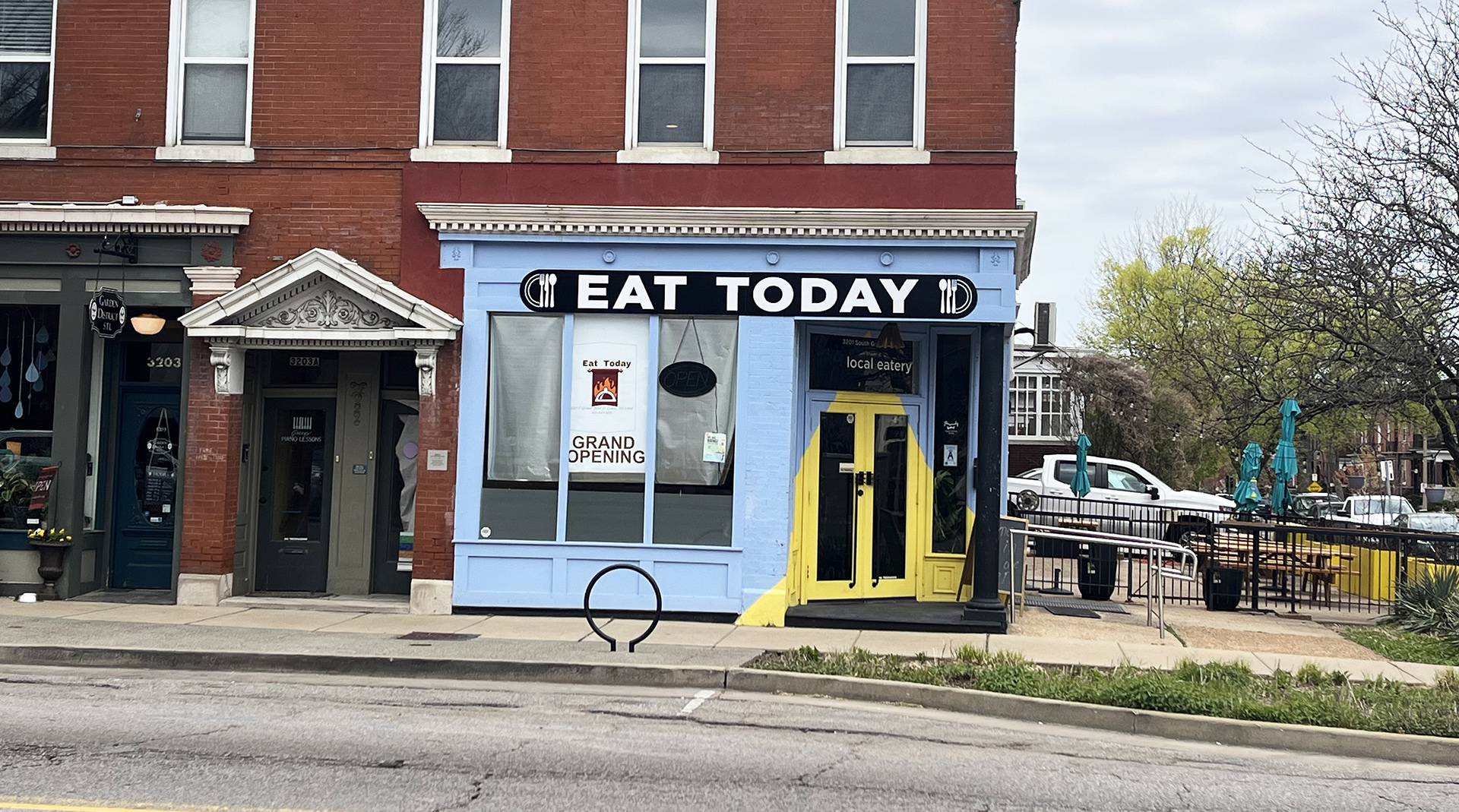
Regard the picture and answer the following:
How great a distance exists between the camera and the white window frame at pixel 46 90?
13.5 meters

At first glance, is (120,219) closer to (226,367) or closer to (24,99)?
(226,367)

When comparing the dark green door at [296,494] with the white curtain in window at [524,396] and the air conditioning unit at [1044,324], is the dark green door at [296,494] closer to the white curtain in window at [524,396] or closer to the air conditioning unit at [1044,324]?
the white curtain in window at [524,396]

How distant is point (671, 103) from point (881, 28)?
239 centimetres

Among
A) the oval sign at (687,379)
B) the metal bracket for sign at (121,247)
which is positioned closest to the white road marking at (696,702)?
the oval sign at (687,379)

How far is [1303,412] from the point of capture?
2080 centimetres

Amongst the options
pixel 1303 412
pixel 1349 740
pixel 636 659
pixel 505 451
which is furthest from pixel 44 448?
pixel 1303 412

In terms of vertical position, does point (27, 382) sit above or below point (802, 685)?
above

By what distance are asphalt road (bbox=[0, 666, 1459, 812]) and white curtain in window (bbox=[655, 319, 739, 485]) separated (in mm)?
3790

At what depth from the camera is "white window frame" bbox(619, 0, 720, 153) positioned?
13.0 m

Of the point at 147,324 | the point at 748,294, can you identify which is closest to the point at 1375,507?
the point at 748,294

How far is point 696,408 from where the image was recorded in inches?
509

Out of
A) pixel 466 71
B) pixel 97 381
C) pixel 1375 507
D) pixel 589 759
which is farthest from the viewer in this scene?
pixel 1375 507

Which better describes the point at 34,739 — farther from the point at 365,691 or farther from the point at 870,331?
the point at 870,331

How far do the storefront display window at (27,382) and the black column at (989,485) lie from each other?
33.7 ft
